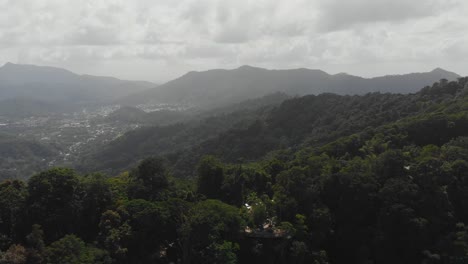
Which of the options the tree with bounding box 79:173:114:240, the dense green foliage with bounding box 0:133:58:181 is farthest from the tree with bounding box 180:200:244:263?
the dense green foliage with bounding box 0:133:58:181

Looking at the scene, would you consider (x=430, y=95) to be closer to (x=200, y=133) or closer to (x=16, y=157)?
(x=200, y=133)

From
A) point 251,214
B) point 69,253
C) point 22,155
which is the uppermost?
point 69,253

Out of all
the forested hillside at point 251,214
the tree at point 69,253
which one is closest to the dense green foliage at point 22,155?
the forested hillside at point 251,214

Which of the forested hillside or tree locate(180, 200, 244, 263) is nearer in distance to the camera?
tree locate(180, 200, 244, 263)

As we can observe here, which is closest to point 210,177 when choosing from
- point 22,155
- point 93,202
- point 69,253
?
point 93,202

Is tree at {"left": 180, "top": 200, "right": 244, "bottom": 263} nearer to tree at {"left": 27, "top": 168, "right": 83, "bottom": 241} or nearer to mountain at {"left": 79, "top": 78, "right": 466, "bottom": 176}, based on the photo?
tree at {"left": 27, "top": 168, "right": 83, "bottom": 241}

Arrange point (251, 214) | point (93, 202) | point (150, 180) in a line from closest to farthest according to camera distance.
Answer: point (93, 202) < point (251, 214) < point (150, 180)

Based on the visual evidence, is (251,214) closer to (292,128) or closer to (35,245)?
(35,245)

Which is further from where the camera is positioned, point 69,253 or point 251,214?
point 251,214

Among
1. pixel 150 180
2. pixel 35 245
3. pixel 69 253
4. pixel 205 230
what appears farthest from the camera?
pixel 150 180

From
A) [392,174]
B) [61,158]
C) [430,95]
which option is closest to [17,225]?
[392,174]

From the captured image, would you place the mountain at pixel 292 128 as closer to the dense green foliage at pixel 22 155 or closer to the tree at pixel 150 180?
the dense green foliage at pixel 22 155

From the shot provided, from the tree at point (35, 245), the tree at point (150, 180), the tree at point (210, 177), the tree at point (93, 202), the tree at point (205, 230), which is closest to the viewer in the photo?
the tree at point (35, 245)
